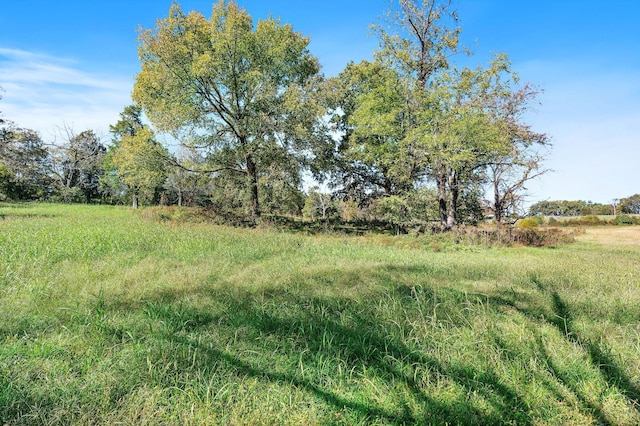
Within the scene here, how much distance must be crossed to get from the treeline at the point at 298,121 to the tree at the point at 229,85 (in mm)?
63

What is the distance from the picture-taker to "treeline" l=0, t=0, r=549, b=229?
15805 mm

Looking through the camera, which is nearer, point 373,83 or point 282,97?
point 282,97

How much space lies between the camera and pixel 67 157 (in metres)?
35.4

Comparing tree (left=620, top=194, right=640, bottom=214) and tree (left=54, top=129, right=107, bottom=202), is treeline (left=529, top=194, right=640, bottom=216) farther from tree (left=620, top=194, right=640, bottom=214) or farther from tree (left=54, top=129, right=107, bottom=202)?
tree (left=54, top=129, right=107, bottom=202)

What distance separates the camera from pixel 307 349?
284 centimetres

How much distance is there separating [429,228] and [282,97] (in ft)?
35.5

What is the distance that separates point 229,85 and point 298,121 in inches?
173

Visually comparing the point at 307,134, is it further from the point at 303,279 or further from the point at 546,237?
the point at 546,237

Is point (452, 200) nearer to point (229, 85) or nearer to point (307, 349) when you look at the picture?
point (229, 85)

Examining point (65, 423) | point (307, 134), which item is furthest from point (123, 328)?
point (307, 134)

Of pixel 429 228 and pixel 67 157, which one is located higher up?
pixel 67 157

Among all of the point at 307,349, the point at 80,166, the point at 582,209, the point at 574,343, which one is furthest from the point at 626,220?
the point at 80,166

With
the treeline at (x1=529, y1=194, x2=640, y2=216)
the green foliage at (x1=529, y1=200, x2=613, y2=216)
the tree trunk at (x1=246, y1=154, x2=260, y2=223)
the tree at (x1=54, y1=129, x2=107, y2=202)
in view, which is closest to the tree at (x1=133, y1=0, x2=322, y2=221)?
the tree trunk at (x1=246, y1=154, x2=260, y2=223)

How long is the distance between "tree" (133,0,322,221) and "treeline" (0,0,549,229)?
6 cm
